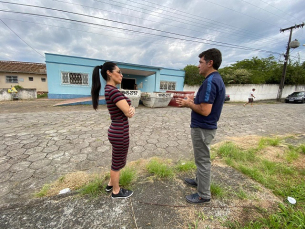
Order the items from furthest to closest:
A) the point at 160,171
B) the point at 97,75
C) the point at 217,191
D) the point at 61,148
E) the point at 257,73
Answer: the point at 257,73 < the point at 61,148 < the point at 160,171 < the point at 217,191 < the point at 97,75

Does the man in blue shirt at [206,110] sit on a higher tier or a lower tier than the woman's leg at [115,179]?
higher

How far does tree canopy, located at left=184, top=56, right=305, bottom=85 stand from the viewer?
1591 centimetres

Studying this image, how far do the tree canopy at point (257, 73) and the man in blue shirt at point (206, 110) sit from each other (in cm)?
1506

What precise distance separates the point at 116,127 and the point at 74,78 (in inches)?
465

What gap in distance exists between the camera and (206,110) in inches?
53.4

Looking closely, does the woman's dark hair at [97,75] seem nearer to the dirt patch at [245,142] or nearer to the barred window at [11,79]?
the dirt patch at [245,142]

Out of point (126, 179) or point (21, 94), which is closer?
point (126, 179)

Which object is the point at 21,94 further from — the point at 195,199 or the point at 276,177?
the point at 276,177

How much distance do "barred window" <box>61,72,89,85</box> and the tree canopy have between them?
1053 cm

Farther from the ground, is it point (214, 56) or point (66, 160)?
point (214, 56)

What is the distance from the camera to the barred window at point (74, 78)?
10.9 m

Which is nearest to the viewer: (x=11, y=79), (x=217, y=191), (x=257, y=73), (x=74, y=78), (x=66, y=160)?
(x=217, y=191)

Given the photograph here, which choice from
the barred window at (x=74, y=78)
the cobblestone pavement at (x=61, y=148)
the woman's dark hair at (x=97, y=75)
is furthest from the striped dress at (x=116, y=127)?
the barred window at (x=74, y=78)

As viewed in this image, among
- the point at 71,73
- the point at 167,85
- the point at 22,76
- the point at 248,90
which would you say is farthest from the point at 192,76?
the point at 22,76
